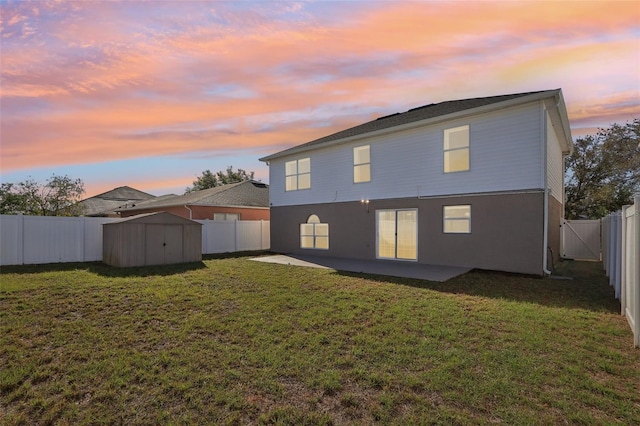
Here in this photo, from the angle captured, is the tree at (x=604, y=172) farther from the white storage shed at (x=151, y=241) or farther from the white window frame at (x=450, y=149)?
the white storage shed at (x=151, y=241)

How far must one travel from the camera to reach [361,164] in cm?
1345

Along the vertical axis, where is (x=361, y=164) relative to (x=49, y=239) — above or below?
above

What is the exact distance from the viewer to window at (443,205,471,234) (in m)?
10.7

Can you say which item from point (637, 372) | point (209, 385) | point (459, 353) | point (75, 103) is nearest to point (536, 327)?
point (637, 372)

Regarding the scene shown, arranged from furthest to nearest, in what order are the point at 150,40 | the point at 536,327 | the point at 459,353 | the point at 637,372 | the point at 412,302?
the point at 150,40
the point at 412,302
the point at 536,327
the point at 459,353
the point at 637,372

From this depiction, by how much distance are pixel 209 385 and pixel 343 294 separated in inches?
163

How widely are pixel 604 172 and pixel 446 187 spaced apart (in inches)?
780

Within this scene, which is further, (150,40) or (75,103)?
(75,103)

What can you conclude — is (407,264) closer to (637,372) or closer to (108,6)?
(637,372)

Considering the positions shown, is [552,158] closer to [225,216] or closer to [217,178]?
[225,216]

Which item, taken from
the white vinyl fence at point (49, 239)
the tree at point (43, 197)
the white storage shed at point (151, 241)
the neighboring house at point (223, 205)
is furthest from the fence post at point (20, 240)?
the tree at point (43, 197)

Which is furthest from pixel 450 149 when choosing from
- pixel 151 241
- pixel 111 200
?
pixel 111 200

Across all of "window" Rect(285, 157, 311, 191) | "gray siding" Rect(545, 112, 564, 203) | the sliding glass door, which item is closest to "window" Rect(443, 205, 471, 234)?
the sliding glass door

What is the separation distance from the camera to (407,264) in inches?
455
